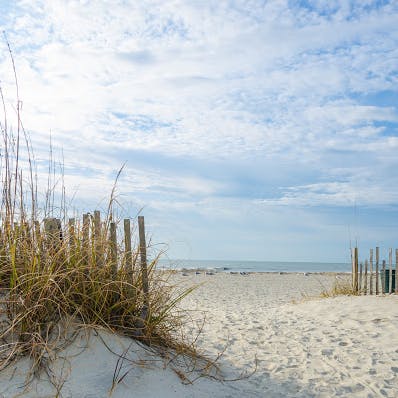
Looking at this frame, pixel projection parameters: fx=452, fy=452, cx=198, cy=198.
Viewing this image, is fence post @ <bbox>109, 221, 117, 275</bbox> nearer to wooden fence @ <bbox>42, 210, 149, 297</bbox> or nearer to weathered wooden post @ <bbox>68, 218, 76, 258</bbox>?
wooden fence @ <bbox>42, 210, 149, 297</bbox>

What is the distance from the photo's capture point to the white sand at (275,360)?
3.30 m

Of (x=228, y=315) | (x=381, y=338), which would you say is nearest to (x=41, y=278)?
(x=381, y=338)

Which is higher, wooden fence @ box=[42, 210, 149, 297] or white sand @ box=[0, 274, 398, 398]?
wooden fence @ box=[42, 210, 149, 297]

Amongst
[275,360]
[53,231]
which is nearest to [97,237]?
[53,231]

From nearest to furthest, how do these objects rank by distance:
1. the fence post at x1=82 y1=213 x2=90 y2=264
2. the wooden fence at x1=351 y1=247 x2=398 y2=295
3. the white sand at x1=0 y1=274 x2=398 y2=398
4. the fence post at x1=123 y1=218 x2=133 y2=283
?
the white sand at x1=0 y1=274 x2=398 y2=398, the fence post at x1=82 y1=213 x2=90 y2=264, the fence post at x1=123 y1=218 x2=133 y2=283, the wooden fence at x1=351 y1=247 x2=398 y2=295

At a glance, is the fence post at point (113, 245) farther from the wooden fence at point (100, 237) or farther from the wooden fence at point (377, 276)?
the wooden fence at point (377, 276)

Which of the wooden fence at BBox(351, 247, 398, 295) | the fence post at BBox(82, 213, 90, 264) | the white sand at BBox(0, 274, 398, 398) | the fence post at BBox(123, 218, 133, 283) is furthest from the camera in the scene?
the wooden fence at BBox(351, 247, 398, 295)

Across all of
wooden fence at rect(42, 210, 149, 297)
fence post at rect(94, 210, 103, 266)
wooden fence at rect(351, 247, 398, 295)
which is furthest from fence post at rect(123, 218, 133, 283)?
wooden fence at rect(351, 247, 398, 295)

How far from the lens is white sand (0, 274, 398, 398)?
3299 millimetres

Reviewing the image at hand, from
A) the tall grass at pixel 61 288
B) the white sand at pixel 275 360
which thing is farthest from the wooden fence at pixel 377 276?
the tall grass at pixel 61 288

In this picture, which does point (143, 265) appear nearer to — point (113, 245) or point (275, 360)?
point (113, 245)

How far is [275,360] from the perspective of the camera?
484cm

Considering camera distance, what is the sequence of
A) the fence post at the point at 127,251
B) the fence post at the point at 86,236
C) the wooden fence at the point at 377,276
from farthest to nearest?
the wooden fence at the point at 377,276
the fence post at the point at 127,251
the fence post at the point at 86,236

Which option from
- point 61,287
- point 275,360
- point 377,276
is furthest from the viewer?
point 377,276
